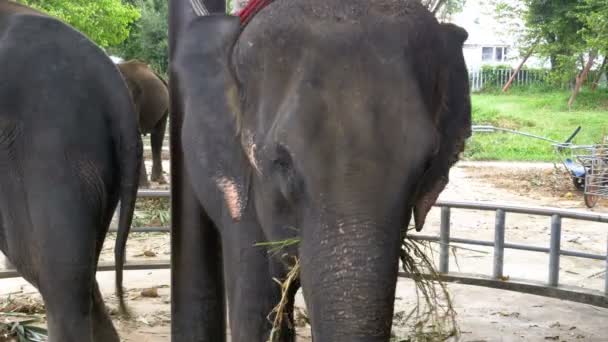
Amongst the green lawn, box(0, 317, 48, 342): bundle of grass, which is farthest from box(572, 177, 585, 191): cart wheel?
box(0, 317, 48, 342): bundle of grass

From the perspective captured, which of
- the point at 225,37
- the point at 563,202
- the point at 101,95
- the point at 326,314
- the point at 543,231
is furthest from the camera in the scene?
the point at 563,202

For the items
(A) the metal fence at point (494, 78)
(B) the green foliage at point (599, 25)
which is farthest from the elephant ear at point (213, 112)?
(A) the metal fence at point (494, 78)

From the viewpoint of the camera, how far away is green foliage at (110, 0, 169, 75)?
27.1 metres

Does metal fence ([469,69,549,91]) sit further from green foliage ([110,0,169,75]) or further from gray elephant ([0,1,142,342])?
gray elephant ([0,1,142,342])

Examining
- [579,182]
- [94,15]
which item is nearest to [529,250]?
[579,182]

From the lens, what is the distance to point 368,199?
189cm

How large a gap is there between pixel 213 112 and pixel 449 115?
783mm

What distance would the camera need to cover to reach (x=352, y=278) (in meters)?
1.83

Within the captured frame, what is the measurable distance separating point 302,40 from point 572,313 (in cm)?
430

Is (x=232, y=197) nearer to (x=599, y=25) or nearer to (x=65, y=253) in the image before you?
(x=65, y=253)

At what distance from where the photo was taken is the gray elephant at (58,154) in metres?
3.00

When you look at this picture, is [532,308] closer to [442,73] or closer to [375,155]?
[442,73]

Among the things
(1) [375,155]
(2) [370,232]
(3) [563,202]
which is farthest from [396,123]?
(3) [563,202]

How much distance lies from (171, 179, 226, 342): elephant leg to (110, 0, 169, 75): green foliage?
2388cm
